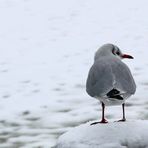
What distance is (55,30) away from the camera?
15.3m

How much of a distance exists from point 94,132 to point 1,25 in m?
9.86

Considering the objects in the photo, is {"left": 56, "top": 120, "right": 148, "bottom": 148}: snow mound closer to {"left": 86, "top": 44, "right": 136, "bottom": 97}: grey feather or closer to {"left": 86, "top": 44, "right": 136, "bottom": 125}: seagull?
{"left": 86, "top": 44, "right": 136, "bottom": 125}: seagull

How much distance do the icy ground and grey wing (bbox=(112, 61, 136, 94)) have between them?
5.21 ft

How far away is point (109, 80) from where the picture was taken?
637 centimetres

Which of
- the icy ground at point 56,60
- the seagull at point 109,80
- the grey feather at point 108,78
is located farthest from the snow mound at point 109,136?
the icy ground at point 56,60

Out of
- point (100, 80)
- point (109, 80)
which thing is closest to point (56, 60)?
point (100, 80)

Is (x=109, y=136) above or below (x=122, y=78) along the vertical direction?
below

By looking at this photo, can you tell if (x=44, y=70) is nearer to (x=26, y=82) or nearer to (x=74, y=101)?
(x=26, y=82)

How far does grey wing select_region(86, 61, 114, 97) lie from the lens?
20.5 ft

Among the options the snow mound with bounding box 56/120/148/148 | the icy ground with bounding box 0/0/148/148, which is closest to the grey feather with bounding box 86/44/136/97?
the snow mound with bounding box 56/120/148/148

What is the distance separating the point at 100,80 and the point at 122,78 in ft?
0.77

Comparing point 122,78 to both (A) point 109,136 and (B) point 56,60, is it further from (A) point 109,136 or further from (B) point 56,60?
(B) point 56,60

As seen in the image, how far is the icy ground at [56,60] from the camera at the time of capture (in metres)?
8.73

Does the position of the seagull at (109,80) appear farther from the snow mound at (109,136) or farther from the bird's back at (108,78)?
the snow mound at (109,136)
